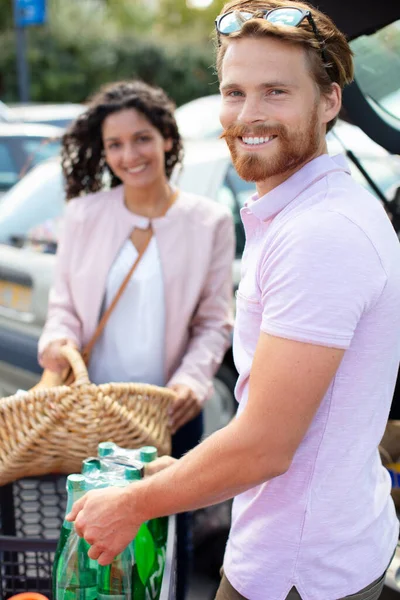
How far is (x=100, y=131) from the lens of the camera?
9.65 feet

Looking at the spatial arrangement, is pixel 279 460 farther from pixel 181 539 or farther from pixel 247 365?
pixel 181 539

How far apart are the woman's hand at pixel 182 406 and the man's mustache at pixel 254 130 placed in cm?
98

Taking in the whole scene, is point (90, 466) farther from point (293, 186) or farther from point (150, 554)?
point (293, 186)

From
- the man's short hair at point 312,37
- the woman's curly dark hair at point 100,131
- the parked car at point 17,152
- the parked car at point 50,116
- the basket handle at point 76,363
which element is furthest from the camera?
the parked car at point 50,116

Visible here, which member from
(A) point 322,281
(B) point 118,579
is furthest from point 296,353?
(B) point 118,579

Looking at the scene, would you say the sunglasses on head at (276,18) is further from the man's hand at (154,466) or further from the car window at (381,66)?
the man's hand at (154,466)

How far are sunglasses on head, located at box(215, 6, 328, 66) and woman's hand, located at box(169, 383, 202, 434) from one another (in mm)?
1138

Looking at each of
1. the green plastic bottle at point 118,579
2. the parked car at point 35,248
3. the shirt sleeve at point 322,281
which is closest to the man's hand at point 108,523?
the green plastic bottle at point 118,579

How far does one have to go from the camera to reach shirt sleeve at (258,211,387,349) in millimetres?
1271

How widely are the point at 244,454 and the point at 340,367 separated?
23 cm

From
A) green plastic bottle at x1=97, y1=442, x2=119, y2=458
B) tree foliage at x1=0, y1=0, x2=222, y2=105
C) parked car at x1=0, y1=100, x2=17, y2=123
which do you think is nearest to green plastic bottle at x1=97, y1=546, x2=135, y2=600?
green plastic bottle at x1=97, y1=442, x2=119, y2=458

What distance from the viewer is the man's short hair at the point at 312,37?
55.3 inches

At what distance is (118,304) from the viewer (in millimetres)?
2604

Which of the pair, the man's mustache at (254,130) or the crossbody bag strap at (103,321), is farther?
the crossbody bag strap at (103,321)
